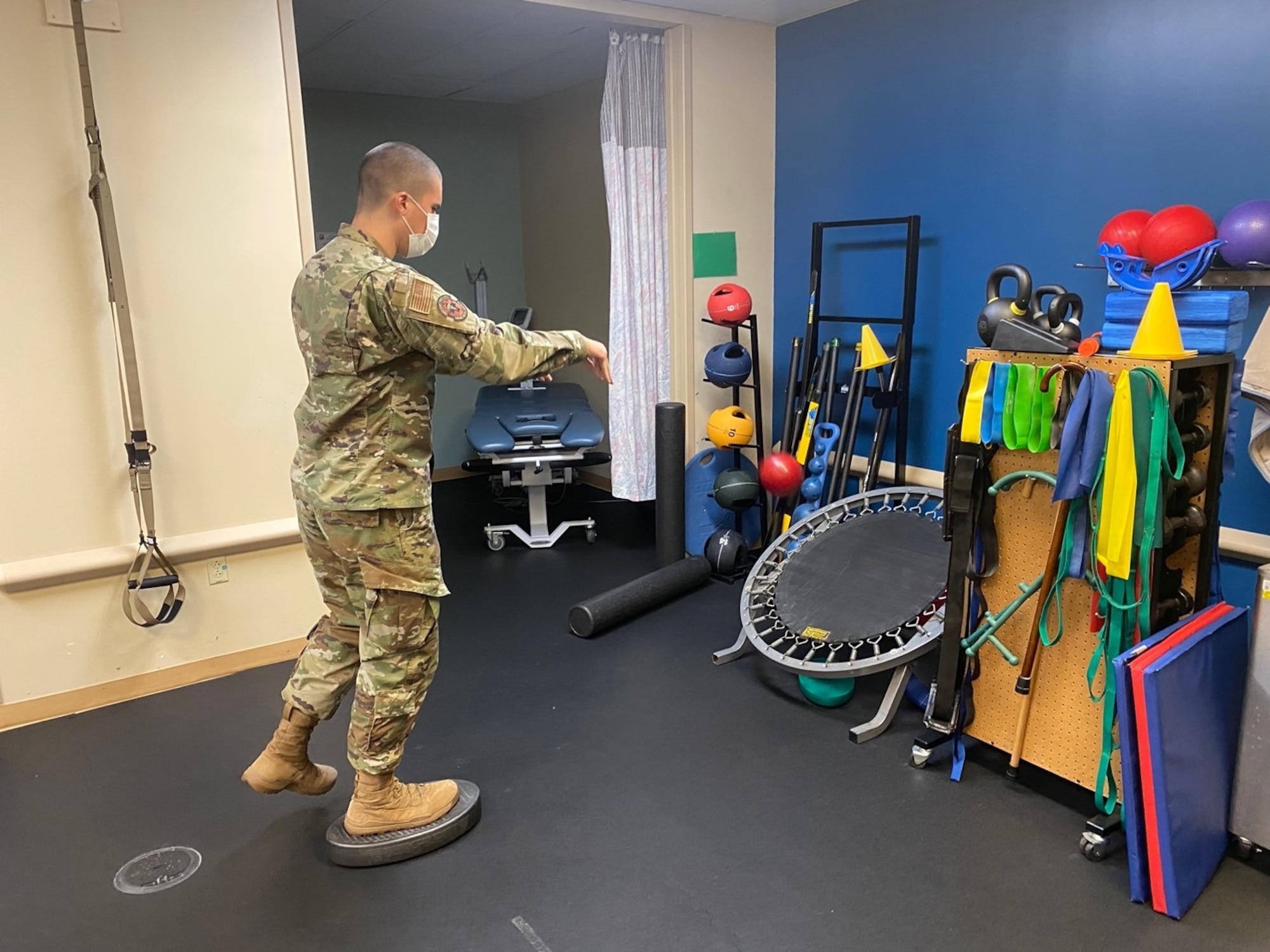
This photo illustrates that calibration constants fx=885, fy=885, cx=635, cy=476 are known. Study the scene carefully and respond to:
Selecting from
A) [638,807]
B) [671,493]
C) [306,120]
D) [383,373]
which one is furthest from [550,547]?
[306,120]

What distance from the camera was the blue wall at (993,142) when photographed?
9.11 ft

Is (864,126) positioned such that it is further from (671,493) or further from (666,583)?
(666,583)

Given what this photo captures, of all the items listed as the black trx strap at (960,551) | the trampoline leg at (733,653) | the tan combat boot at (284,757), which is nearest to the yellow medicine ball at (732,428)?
the trampoline leg at (733,653)

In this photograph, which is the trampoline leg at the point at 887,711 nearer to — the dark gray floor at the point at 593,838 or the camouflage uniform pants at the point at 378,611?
the dark gray floor at the point at 593,838

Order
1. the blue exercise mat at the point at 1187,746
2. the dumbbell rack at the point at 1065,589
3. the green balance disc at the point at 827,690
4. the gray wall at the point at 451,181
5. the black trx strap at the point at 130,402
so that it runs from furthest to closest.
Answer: the gray wall at the point at 451,181 → the green balance disc at the point at 827,690 → the black trx strap at the point at 130,402 → the dumbbell rack at the point at 1065,589 → the blue exercise mat at the point at 1187,746

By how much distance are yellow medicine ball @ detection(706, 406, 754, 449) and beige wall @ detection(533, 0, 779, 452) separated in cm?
31

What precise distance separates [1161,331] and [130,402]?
3118 mm

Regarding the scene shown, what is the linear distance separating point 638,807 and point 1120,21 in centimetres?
299

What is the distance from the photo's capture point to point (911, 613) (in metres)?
2.82

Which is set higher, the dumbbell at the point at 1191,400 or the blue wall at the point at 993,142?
the blue wall at the point at 993,142

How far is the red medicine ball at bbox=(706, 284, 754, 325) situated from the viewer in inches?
164

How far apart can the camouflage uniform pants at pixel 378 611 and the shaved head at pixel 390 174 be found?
2.52ft

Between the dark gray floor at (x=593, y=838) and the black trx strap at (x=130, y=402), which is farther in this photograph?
the black trx strap at (x=130, y=402)

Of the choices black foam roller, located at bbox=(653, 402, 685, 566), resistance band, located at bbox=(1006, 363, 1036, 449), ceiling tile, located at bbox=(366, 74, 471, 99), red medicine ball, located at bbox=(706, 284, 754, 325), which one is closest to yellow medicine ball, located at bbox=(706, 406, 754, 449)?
black foam roller, located at bbox=(653, 402, 685, 566)
